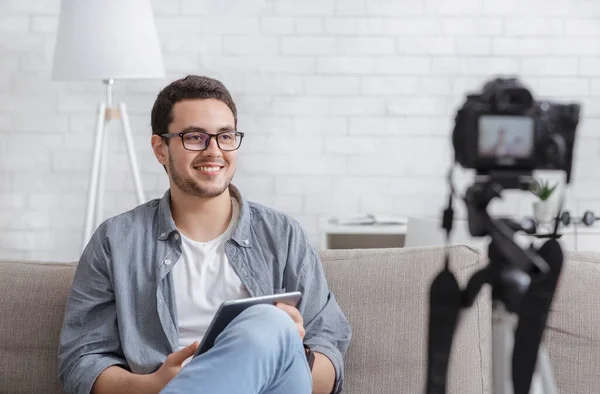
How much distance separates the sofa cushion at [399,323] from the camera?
224 centimetres

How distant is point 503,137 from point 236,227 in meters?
1.24

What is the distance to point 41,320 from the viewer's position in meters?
2.35

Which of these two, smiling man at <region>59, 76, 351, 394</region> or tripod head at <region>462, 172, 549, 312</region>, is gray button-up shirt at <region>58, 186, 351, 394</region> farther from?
tripod head at <region>462, 172, 549, 312</region>

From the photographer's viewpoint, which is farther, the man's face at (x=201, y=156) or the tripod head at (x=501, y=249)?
the man's face at (x=201, y=156)

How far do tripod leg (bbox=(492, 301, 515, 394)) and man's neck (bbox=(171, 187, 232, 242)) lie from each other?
4.00ft

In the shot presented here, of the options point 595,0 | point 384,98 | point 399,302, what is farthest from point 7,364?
point 595,0

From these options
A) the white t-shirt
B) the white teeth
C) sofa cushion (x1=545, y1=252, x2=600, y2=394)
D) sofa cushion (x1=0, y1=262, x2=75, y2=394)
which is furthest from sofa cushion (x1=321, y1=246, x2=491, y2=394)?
sofa cushion (x1=0, y1=262, x2=75, y2=394)

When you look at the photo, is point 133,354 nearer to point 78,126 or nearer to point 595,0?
point 78,126

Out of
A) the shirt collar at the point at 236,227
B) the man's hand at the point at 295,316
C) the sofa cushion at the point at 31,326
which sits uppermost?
the shirt collar at the point at 236,227

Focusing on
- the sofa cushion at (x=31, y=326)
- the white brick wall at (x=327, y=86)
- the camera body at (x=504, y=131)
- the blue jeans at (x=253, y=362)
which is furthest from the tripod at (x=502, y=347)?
the white brick wall at (x=327, y=86)

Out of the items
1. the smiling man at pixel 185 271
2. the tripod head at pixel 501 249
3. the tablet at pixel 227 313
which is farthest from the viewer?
the smiling man at pixel 185 271

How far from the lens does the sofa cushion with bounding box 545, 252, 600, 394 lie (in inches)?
87.8

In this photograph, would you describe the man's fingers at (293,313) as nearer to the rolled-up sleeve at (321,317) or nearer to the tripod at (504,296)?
the rolled-up sleeve at (321,317)

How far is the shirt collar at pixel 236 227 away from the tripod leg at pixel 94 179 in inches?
51.0
